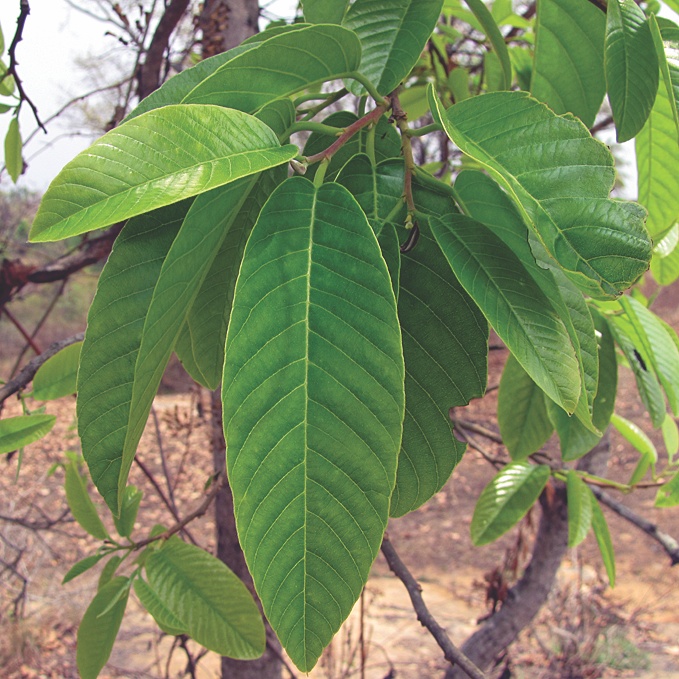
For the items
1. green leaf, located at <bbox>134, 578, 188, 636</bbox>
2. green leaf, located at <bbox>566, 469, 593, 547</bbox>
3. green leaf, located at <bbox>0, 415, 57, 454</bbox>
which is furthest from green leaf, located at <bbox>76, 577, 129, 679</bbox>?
green leaf, located at <bbox>566, 469, 593, 547</bbox>

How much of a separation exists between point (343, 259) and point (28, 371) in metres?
0.64

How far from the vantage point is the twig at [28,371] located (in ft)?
2.52

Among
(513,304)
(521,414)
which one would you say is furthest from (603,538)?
(513,304)

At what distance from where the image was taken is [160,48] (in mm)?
1246

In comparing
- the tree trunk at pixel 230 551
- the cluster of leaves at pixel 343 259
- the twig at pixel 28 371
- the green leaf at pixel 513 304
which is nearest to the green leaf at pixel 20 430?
the twig at pixel 28 371

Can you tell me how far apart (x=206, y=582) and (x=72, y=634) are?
3.21 m

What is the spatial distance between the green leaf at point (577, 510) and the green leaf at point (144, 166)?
70 cm

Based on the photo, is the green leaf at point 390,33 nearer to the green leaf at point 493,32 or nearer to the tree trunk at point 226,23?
the green leaf at point 493,32

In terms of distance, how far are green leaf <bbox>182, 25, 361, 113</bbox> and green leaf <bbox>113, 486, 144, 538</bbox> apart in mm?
549

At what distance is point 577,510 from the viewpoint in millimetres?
859

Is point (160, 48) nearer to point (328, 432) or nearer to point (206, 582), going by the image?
point (206, 582)

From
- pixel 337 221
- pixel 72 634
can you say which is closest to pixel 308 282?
pixel 337 221

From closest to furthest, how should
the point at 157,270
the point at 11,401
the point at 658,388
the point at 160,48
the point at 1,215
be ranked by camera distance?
1. the point at 157,270
2. the point at 658,388
3. the point at 160,48
4. the point at 1,215
5. the point at 11,401

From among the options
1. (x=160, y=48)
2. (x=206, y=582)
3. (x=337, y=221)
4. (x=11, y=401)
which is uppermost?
(x=160, y=48)
